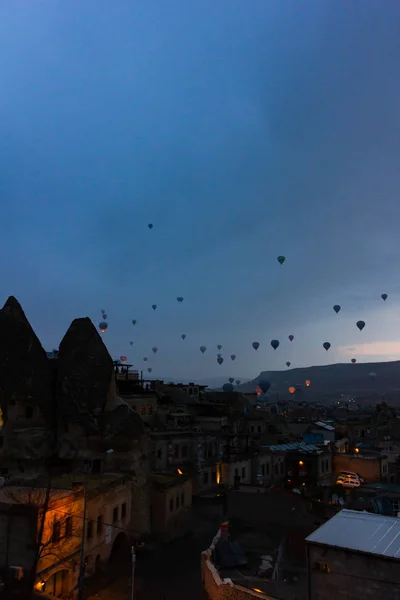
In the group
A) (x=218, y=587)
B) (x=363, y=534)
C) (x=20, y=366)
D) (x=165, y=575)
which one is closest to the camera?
(x=363, y=534)

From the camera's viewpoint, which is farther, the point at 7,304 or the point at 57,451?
the point at 7,304

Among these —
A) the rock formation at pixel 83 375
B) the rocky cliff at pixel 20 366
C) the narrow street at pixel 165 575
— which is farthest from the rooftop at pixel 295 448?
the rocky cliff at pixel 20 366

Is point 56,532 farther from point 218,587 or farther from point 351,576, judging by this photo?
point 351,576

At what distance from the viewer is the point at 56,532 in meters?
29.0

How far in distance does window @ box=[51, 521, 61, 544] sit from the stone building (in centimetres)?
1509

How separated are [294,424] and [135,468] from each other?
4263cm

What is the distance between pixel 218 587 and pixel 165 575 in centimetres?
924

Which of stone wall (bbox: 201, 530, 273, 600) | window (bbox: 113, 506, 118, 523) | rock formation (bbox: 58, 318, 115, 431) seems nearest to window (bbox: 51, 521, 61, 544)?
stone wall (bbox: 201, 530, 273, 600)

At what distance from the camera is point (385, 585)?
21609 millimetres

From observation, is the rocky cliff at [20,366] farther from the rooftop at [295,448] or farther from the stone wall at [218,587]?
the rooftop at [295,448]

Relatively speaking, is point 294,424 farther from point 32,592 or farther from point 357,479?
point 32,592

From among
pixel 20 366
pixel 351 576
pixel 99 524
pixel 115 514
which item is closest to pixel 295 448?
pixel 115 514

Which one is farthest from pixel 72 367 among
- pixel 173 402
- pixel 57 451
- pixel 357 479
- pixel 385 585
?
pixel 385 585

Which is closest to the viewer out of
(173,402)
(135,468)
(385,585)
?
(385,585)
